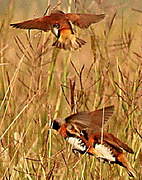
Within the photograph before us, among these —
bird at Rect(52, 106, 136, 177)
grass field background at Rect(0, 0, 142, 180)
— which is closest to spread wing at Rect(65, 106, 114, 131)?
bird at Rect(52, 106, 136, 177)

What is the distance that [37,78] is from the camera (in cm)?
261

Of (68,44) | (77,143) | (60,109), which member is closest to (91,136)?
(77,143)

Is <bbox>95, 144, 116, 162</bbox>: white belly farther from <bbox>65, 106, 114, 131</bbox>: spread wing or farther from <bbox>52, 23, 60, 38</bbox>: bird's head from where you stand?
<bbox>52, 23, 60, 38</bbox>: bird's head

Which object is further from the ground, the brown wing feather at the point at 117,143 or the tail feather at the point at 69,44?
the tail feather at the point at 69,44

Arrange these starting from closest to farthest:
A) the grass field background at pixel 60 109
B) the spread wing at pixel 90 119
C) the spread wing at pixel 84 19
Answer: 1. the spread wing at pixel 90 119
2. the spread wing at pixel 84 19
3. the grass field background at pixel 60 109

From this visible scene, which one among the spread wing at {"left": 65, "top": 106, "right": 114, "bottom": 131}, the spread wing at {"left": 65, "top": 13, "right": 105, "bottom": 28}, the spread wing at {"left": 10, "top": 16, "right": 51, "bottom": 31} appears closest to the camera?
the spread wing at {"left": 65, "top": 106, "right": 114, "bottom": 131}

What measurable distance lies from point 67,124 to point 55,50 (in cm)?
100

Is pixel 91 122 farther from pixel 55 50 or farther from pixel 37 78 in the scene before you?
pixel 55 50

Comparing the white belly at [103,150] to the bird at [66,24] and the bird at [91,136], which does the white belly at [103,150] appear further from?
the bird at [66,24]

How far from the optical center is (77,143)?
1860 millimetres

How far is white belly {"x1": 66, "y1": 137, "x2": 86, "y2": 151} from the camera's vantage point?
1.83 meters

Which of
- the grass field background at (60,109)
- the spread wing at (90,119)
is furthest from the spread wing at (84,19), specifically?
the spread wing at (90,119)

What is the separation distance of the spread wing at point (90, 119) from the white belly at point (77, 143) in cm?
4

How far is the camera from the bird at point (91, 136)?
1.81 metres
